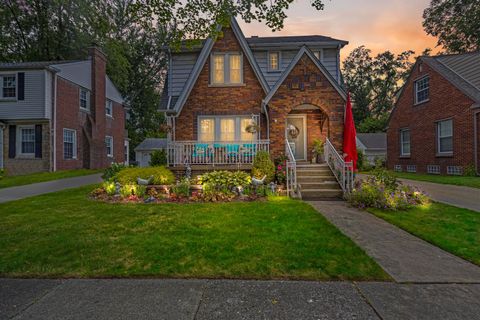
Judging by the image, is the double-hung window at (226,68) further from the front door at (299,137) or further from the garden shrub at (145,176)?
the garden shrub at (145,176)

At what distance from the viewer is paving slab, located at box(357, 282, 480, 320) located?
8.64ft

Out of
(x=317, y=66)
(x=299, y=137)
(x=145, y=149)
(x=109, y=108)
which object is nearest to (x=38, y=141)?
(x=109, y=108)

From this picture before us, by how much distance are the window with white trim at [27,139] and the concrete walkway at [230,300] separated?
1831 cm

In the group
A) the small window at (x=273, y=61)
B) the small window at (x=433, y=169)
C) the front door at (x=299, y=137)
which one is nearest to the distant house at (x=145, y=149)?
the small window at (x=273, y=61)

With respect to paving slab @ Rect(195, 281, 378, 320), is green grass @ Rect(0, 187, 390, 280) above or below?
above

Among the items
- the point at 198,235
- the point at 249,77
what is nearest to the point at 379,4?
the point at 249,77

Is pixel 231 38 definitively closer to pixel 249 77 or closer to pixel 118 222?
pixel 249 77

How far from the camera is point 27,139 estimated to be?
17703 mm

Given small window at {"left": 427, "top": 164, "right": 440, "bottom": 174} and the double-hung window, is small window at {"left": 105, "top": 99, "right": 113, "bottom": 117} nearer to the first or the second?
the double-hung window

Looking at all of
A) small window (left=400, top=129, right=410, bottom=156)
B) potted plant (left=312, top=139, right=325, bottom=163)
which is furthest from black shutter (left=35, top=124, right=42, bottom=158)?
small window (left=400, top=129, right=410, bottom=156)

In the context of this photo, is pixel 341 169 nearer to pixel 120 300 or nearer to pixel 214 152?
pixel 214 152

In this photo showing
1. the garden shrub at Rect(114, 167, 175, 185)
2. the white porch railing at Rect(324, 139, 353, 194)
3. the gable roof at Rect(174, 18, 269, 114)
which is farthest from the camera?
the gable roof at Rect(174, 18, 269, 114)

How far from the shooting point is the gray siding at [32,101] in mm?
17047

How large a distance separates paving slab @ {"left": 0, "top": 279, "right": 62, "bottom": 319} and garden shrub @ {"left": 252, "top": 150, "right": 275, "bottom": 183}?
7.28m
